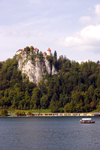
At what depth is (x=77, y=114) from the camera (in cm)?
18712

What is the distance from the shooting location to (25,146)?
6144 centimetres

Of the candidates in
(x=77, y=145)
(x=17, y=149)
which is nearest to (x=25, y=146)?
(x=17, y=149)

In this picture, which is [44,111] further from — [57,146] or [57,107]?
[57,146]

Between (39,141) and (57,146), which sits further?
(39,141)

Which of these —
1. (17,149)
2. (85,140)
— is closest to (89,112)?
(85,140)

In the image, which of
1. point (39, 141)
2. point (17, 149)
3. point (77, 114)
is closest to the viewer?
point (17, 149)

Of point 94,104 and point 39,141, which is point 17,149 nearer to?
point 39,141

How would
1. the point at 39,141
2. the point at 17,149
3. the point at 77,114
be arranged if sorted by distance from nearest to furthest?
the point at 17,149 < the point at 39,141 < the point at 77,114

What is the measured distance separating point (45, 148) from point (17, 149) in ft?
17.9

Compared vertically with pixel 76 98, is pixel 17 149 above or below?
below

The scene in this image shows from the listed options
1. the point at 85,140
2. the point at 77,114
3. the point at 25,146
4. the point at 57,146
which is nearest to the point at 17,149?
the point at 25,146

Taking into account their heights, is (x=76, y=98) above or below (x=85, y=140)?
above

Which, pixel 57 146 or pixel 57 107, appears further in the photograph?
pixel 57 107

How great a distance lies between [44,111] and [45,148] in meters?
140
